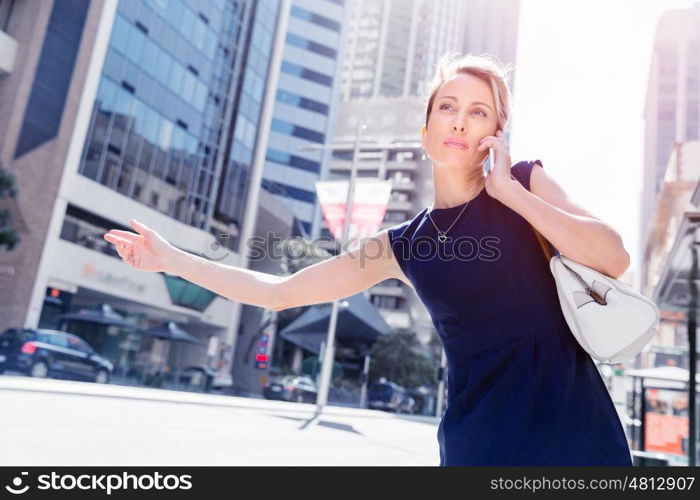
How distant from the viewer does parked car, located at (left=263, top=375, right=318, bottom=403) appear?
27.9 m

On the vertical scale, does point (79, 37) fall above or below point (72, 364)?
above

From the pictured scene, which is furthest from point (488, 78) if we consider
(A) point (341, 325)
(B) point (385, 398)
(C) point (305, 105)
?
(C) point (305, 105)

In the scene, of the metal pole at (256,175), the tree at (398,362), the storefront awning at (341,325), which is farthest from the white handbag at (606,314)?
the tree at (398,362)

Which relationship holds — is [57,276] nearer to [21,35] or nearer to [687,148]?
[21,35]

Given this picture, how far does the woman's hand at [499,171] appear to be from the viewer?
4.42 ft

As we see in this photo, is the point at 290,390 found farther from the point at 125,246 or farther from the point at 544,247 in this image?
the point at 544,247

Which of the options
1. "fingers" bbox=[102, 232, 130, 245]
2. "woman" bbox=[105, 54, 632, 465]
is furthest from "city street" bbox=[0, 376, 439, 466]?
"woman" bbox=[105, 54, 632, 465]

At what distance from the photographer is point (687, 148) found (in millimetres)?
41656

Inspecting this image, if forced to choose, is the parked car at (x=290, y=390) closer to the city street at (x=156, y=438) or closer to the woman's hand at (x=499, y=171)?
the city street at (x=156, y=438)

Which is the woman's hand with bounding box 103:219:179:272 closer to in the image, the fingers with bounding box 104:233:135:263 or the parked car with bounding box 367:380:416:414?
the fingers with bounding box 104:233:135:263

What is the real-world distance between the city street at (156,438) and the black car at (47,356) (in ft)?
17.6

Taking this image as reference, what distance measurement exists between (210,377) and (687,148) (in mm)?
33419

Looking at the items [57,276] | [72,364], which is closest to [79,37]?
[57,276]

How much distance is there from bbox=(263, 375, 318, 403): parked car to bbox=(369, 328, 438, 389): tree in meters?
16.2
